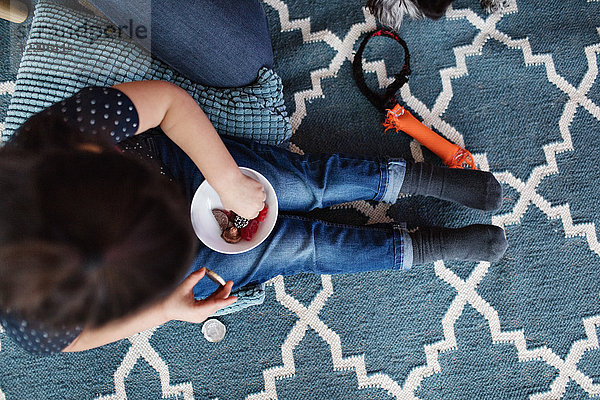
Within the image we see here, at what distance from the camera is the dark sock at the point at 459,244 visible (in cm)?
88

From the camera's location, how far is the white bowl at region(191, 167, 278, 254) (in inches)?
28.5

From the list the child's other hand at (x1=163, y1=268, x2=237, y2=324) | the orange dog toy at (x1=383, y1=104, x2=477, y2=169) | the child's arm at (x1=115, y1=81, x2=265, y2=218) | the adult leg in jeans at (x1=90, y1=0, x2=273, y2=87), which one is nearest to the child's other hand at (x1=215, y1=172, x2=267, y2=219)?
the child's arm at (x1=115, y1=81, x2=265, y2=218)

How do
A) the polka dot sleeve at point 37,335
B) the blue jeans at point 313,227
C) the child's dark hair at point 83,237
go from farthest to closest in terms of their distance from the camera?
the blue jeans at point 313,227, the polka dot sleeve at point 37,335, the child's dark hair at point 83,237

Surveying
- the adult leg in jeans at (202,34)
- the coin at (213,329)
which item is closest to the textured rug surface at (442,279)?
the coin at (213,329)

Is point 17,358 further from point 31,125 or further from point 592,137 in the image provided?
point 592,137

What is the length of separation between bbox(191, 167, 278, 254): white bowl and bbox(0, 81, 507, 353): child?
1.6 inches

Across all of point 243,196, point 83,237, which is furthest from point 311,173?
point 83,237

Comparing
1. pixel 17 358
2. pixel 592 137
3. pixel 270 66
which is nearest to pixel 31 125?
pixel 270 66

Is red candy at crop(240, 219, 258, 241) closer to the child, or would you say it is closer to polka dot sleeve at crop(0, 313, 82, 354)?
the child

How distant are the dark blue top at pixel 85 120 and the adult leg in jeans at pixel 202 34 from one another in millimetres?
214

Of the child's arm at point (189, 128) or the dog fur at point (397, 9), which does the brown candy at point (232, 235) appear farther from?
the dog fur at point (397, 9)

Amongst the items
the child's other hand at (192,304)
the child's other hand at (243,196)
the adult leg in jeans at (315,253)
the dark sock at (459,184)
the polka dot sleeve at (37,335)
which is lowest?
the polka dot sleeve at (37,335)

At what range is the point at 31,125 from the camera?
603 mm

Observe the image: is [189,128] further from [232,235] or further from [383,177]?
[383,177]
